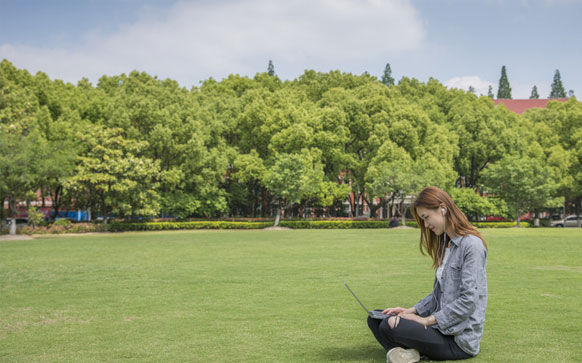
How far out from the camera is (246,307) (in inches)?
362

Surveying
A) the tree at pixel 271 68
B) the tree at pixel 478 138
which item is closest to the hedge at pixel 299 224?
the tree at pixel 478 138

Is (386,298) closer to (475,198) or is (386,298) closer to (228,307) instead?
(228,307)

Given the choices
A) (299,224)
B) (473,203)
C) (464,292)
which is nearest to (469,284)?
(464,292)

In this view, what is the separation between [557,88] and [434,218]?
13332 cm

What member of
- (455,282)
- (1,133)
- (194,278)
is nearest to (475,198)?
(1,133)

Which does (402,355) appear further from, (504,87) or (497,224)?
(504,87)

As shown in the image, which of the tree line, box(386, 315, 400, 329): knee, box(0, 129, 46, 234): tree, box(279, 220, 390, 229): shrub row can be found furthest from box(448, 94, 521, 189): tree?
box(386, 315, 400, 329): knee

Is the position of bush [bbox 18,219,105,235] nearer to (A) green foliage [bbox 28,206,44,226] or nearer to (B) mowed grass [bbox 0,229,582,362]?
(A) green foliage [bbox 28,206,44,226]

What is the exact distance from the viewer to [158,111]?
150 feet

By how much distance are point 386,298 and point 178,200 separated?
3757cm

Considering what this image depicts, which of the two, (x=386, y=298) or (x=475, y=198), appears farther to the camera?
(x=475, y=198)

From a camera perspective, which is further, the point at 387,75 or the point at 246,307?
the point at 387,75

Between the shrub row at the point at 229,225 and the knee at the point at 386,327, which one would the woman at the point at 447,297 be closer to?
the knee at the point at 386,327

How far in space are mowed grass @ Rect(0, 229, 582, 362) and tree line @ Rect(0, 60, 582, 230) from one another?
79.2 feet
